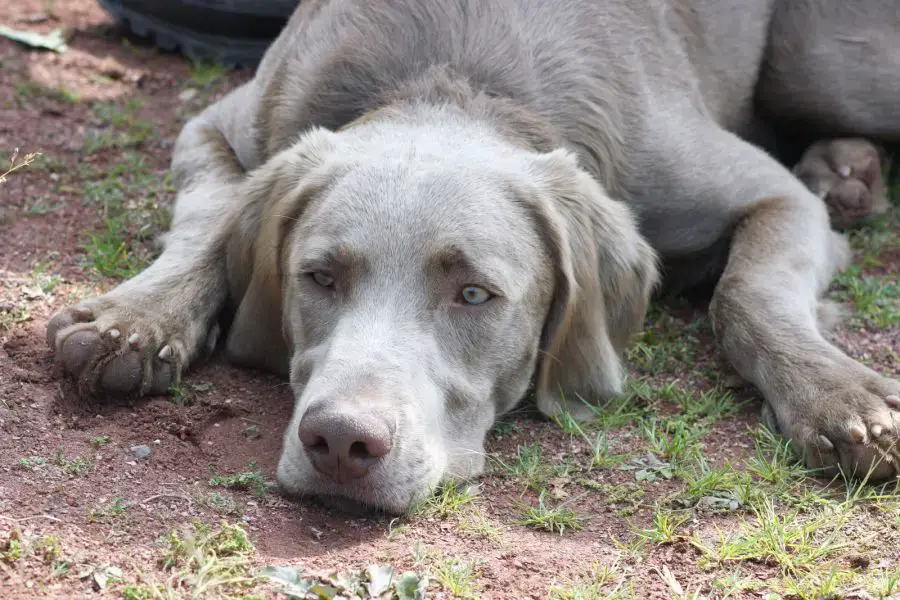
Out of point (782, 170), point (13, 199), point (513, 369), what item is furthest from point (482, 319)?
point (13, 199)

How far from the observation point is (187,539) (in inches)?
109

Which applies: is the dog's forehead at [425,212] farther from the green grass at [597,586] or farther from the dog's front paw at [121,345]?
the green grass at [597,586]

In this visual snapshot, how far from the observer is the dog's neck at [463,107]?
397 cm

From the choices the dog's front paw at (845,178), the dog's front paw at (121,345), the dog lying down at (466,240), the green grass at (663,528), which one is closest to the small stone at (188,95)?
the dog lying down at (466,240)

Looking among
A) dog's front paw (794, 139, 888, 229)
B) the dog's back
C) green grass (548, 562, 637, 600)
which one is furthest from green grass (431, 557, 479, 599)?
dog's front paw (794, 139, 888, 229)

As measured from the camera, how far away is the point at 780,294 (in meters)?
4.06

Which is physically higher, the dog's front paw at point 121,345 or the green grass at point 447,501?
the dog's front paw at point 121,345

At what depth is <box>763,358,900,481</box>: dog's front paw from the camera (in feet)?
11.1

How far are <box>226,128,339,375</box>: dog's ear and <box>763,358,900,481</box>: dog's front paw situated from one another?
159 cm

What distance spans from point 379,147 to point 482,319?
0.67 metres

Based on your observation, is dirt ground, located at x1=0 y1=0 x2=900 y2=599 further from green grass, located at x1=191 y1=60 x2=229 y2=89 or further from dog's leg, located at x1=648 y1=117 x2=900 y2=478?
green grass, located at x1=191 y1=60 x2=229 y2=89

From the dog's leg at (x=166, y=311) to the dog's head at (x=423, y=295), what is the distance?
19 centimetres

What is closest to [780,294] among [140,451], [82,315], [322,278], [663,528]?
[663,528]

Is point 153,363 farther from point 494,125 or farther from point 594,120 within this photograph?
point 594,120
